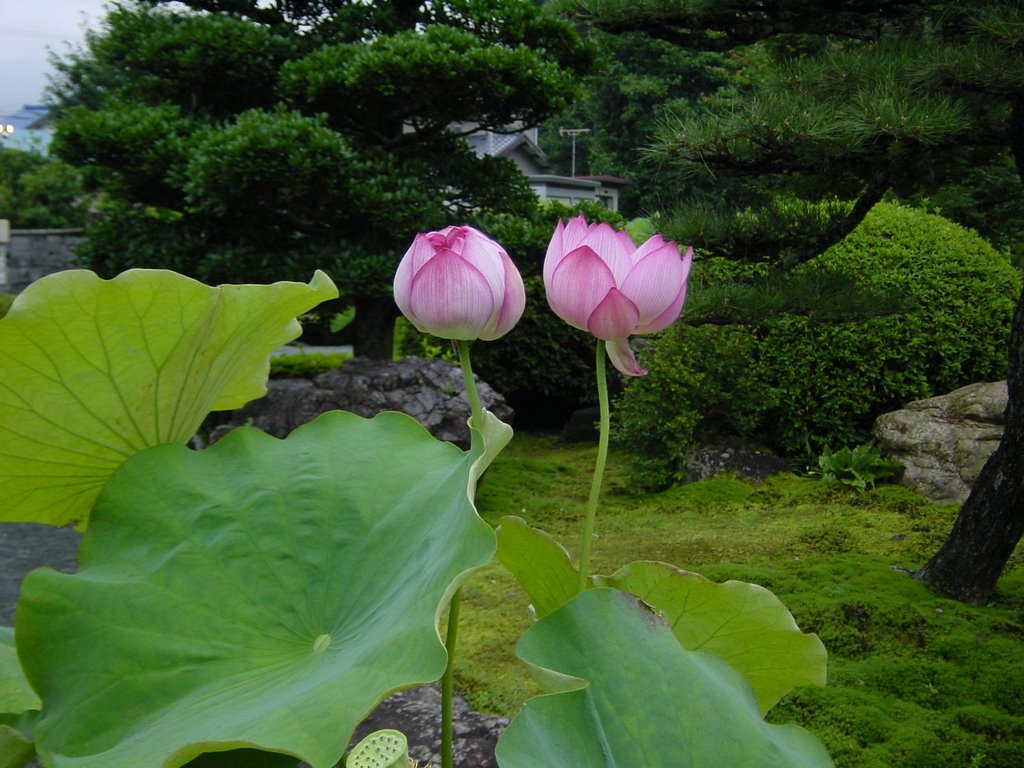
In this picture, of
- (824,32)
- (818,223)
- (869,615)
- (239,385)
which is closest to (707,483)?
(869,615)

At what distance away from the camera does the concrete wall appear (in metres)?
8.08

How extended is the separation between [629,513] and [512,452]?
1777mm

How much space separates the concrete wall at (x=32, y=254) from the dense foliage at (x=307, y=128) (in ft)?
12.2

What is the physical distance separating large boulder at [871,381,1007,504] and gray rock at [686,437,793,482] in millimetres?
514

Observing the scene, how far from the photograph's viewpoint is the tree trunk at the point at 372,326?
16.3ft

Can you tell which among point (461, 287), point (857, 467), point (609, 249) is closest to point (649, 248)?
point (609, 249)

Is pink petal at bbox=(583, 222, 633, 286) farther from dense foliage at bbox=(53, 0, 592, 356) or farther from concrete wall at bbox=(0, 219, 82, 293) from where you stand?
concrete wall at bbox=(0, 219, 82, 293)

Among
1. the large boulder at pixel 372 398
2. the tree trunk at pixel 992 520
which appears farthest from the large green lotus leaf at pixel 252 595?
the large boulder at pixel 372 398

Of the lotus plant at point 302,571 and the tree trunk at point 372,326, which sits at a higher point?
the lotus plant at point 302,571

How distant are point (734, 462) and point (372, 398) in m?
1.74

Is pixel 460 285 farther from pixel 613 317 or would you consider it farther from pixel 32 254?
pixel 32 254

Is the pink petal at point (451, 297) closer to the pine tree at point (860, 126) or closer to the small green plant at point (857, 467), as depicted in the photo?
the pine tree at point (860, 126)

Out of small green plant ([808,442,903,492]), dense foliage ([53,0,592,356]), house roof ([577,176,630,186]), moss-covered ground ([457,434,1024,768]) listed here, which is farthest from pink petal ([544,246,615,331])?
house roof ([577,176,630,186])

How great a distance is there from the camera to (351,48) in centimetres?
420
